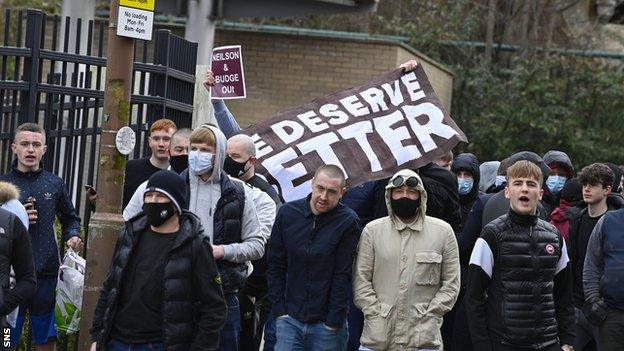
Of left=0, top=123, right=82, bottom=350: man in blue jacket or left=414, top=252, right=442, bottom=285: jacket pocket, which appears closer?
left=414, top=252, right=442, bottom=285: jacket pocket

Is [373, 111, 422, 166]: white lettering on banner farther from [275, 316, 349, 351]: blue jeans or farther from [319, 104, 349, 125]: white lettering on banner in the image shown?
[275, 316, 349, 351]: blue jeans

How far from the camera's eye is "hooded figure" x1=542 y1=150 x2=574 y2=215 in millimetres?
11461

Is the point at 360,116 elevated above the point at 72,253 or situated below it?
above

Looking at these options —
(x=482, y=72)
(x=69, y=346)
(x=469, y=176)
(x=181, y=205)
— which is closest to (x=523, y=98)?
(x=482, y=72)

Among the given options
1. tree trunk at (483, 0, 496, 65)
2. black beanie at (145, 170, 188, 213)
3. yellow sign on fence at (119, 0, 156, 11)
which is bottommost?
black beanie at (145, 170, 188, 213)

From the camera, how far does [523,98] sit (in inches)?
950

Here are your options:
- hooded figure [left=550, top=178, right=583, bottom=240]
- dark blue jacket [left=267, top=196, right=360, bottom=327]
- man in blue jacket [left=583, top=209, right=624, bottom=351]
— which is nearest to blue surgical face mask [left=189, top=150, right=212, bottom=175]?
dark blue jacket [left=267, top=196, right=360, bottom=327]

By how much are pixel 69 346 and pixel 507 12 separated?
1962cm

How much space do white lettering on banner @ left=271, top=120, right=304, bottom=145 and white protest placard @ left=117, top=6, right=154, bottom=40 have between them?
2.54 meters

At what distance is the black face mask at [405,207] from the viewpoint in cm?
853

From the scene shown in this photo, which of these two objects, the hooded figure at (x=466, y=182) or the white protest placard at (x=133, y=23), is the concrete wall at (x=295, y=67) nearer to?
the hooded figure at (x=466, y=182)

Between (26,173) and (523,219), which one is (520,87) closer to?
(26,173)

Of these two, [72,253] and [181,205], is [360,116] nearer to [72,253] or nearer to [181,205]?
[72,253]

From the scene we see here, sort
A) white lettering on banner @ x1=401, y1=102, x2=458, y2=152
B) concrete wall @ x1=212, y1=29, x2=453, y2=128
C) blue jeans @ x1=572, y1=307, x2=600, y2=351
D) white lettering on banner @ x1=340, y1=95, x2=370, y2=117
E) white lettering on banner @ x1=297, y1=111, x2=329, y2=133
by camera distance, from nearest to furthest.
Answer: blue jeans @ x1=572, y1=307, x2=600, y2=351 < white lettering on banner @ x1=401, y1=102, x2=458, y2=152 < white lettering on banner @ x1=297, y1=111, x2=329, y2=133 < white lettering on banner @ x1=340, y1=95, x2=370, y2=117 < concrete wall @ x1=212, y1=29, x2=453, y2=128
